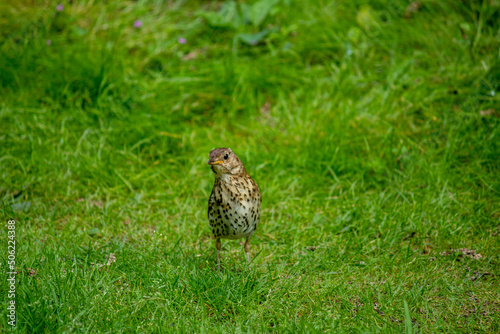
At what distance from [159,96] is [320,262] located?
3.14m

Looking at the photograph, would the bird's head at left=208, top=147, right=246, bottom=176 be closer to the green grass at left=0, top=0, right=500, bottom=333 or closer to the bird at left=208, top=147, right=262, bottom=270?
the bird at left=208, top=147, right=262, bottom=270

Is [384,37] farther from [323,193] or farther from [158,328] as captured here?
[158,328]

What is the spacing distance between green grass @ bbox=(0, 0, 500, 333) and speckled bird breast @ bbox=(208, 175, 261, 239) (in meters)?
0.31

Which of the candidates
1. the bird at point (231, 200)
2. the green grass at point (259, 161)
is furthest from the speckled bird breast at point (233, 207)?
the green grass at point (259, 161)

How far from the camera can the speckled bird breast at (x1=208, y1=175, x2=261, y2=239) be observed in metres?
3.84

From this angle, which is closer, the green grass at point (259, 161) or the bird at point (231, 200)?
the green grass at point (259, 161)

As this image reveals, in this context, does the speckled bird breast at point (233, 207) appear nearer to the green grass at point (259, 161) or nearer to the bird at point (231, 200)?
the bird at point (231, 200)

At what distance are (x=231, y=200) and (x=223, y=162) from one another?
0.92 feet

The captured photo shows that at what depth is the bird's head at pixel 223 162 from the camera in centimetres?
383

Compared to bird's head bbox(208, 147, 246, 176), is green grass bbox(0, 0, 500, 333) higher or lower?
lower

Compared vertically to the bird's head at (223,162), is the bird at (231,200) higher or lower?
lower

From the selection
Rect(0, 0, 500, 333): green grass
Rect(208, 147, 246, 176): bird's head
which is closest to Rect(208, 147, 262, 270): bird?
Rect(208, 147, 246, 176): bird's head

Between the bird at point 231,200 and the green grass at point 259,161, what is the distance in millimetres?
317

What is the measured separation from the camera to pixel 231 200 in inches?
152
